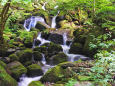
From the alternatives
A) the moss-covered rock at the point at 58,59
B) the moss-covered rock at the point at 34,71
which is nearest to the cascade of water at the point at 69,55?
the moss-covered rock at the point at 58,59

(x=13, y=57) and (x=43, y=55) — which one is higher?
(x=13, y=57)

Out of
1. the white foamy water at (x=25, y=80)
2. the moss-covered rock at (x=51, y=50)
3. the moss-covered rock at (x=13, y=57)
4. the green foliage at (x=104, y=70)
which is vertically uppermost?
the green foliage at (x=104, y=70)

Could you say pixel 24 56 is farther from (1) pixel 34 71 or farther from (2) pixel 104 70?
(2) pixel 104 70

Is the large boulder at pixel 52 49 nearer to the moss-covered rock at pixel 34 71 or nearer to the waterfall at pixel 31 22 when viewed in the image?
the moss-covered rock at pixel 34 71

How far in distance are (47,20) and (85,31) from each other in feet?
32.0

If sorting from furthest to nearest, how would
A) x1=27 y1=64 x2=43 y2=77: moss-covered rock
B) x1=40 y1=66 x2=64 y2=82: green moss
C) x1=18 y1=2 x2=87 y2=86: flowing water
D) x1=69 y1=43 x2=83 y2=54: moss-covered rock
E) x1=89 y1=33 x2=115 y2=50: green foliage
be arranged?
x1=69 y1=43 x2=83 y2=54: moss-covered rock, x1=27 y1=64 x2=43 y2=77: moss-covered rock, x1=18 y1=2 x2=87 y2=86: flowing water, x1=40 y1=66 x2=64 y2=82: green moss, x1=89 y1=33 x2=115 y2=50: green foliage

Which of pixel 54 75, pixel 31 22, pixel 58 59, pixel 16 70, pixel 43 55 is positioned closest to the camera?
pixel 54 75

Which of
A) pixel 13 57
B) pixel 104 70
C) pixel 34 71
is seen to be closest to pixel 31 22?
pixel 13 57

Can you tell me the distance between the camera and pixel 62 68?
526 cm

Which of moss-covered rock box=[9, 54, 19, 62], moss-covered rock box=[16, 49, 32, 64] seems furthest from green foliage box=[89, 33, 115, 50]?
moss-covered rock box=[9, 54, 19, 62]

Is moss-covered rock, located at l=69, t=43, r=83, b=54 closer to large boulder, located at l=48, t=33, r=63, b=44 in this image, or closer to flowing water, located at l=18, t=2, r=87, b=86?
flowing water, located at l=18, t=2, r=87, b=86

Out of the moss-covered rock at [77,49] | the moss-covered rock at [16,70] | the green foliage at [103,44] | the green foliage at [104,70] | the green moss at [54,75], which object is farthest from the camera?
the moss-covered rock at [77,49]

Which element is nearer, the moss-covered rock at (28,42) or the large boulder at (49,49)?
the large boulder at (49,49)

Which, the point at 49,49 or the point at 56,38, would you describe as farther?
the point at 56,38
